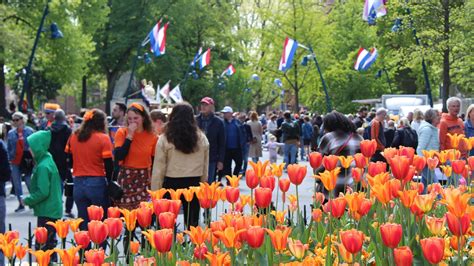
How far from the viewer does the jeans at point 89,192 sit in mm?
9336

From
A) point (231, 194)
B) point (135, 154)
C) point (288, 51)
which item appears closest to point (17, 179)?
point (135, 154)

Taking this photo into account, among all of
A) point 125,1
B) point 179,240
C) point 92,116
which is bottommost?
point 179,240

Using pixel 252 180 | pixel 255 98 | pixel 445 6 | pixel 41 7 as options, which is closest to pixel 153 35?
pixel 41 7

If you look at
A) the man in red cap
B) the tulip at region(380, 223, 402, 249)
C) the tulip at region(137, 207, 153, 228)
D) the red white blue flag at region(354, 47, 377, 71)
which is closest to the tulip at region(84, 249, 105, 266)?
the tulip at region(137, 207, 153, 228)

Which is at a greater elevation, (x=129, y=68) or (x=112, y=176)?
(x=129, y=68)

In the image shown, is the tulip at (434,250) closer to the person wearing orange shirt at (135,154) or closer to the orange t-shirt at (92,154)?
the person wearing orange shirt at (135,154)

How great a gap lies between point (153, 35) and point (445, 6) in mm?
14521

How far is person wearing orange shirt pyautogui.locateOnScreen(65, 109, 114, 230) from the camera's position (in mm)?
9297

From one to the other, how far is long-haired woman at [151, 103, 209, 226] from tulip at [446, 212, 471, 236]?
17.5 ft

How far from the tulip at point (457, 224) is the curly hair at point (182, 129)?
5332 millimetres

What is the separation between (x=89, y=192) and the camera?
9336mm

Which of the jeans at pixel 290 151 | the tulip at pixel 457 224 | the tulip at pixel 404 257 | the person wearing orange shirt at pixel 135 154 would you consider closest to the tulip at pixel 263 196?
the tulip at pixel 457 224

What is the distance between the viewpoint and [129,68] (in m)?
58.9

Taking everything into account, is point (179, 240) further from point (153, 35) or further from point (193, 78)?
point (193, 78)
